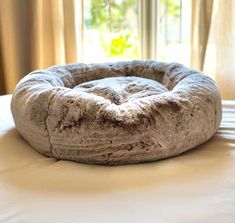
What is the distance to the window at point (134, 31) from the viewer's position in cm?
233

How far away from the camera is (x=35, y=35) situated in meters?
2.34

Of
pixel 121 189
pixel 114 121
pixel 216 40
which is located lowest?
pixel 121 189

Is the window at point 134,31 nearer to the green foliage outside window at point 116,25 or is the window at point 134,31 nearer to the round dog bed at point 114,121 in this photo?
the green foliage outside window at point 116,25

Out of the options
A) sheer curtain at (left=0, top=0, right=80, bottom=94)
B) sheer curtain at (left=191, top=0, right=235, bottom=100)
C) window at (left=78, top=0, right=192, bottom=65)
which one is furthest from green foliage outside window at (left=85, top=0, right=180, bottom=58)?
sheer curtain at (left=191, top=0, right=235, bottom=100)

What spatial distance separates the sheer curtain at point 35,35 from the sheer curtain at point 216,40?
0.81m

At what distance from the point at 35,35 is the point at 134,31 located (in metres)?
0.70

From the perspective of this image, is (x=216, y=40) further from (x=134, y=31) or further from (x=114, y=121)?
(x=114, y=121)

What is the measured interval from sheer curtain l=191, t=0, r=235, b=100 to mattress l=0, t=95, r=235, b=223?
97 centimetres

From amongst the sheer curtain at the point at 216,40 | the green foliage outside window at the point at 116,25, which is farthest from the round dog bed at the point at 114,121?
the green foliage outside window at the point at 116,25

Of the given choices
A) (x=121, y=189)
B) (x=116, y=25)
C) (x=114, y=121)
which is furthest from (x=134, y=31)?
(x=121, y=189)

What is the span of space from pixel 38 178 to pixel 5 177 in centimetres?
10

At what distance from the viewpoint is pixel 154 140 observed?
1.02m

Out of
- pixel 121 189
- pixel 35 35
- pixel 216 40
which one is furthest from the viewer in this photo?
pixel 35 35

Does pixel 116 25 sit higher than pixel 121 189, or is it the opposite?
pixel 116 25
